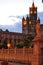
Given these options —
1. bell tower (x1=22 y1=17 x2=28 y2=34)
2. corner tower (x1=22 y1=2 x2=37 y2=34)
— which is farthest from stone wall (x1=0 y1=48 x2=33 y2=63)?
corner tower (x1=22 y1=2 x2=37 y2=34)

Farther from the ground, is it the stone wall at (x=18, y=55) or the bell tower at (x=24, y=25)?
the bell tower at (x=24, y=25)

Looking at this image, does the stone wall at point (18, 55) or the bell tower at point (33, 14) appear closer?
the stone wall at point (18, 55)

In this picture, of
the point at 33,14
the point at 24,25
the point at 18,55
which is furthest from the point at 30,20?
the point at 18,55

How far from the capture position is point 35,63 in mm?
26891

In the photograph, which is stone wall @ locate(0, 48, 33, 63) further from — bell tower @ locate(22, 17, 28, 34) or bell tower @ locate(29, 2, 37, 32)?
bell tower @ locate(29, 2, 37, 32)

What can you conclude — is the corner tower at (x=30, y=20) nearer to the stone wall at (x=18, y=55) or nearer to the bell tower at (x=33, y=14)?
the bell tower at (x=33, y=14)

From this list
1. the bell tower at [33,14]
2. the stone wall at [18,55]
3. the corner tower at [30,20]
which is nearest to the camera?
the stone wall at [18,55]

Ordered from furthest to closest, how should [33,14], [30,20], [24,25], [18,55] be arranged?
[24,25] → [33,14] → [30,20] → [18,55]

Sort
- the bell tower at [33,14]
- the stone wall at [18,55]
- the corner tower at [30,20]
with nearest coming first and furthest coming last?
the stone wall at [18,55], the corner tower at [30,20], the bell tower at [33,14]

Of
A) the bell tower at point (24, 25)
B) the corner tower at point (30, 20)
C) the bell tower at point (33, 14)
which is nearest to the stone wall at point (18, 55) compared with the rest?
the bell tower at point (24, 25)

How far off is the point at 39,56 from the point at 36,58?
479mm

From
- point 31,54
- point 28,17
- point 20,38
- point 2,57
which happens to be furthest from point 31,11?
point 31,54

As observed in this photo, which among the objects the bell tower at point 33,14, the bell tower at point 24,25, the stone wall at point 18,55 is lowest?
the stone wall at point 18,55

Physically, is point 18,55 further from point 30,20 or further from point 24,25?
point 24,25
